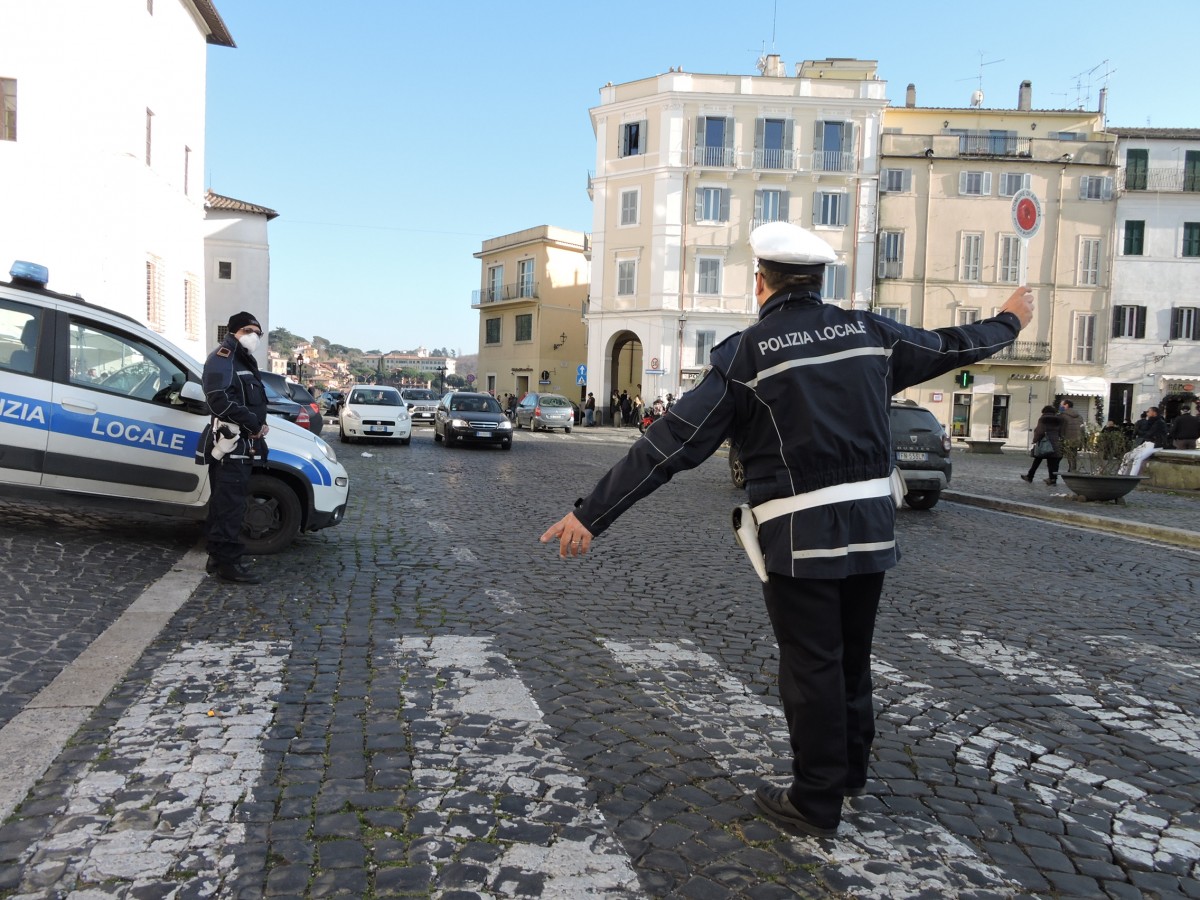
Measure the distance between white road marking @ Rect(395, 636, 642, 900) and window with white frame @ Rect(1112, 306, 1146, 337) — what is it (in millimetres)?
48792

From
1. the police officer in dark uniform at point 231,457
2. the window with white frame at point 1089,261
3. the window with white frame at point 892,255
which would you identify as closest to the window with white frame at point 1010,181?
the window with white frame at point 1089,261

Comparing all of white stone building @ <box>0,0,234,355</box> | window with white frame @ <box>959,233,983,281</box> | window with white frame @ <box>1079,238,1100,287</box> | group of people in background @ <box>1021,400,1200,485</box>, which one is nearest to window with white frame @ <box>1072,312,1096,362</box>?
window with white frame @ <box>1079,238,1100,287</box>

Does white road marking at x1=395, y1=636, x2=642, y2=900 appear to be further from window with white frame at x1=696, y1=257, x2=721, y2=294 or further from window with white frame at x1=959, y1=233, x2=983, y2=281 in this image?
window with white frame at x1=959, y1=233, x2=983, y2=281

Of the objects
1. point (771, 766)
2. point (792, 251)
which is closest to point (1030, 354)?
point (771, 766)

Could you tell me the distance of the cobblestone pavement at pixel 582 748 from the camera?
9.15 ft

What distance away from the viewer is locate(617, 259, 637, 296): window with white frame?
1879 inches

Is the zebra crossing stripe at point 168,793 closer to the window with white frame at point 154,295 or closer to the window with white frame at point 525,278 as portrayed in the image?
the window with white frame at point 154,295

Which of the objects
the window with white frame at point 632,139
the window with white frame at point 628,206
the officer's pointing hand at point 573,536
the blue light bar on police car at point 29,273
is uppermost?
the window with white frame at point 632,139

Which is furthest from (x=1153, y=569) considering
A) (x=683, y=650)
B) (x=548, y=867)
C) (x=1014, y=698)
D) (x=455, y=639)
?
(x=548, y=867)

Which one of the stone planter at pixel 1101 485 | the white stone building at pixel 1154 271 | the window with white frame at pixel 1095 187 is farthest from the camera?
the window with white frame at pixel 1095 187

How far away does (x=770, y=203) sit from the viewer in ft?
153

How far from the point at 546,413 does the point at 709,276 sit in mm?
11787

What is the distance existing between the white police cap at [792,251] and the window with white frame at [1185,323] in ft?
164

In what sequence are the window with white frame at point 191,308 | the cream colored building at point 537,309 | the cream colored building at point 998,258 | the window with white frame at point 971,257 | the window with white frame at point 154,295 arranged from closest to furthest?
the window with white frame at point 154,295 < the window with white frame at point 191,308 < the cream colored building at point 998,258 < the window with white frame at point 971,257 < the cream colored building at point 537,309
